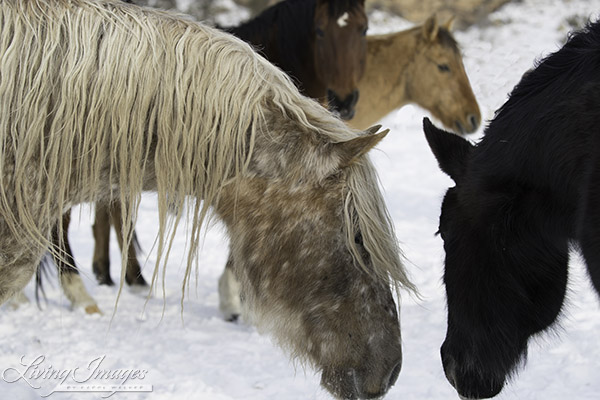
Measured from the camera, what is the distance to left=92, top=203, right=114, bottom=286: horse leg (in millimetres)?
5516

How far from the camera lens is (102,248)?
5.56m

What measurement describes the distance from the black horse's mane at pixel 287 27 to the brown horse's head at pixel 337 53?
4cm

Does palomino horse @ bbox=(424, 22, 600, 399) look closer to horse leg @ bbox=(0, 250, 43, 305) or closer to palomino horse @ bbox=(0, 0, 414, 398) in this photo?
palomino horse @ bbox=(0, 0, 414, 398)

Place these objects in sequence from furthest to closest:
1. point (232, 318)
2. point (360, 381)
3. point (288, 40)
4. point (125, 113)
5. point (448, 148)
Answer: point (288, 40) → point (232, 318) → point (448, 148) → point (360, 381) → point (125, 113)

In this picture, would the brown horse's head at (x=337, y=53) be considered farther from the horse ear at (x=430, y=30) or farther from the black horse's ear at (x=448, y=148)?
the black horse's ear at (x=448, y=148)

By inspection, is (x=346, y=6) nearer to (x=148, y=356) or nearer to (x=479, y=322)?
(x=148, y=356)

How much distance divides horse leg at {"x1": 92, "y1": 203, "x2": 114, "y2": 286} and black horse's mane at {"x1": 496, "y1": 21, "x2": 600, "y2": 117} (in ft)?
12.9

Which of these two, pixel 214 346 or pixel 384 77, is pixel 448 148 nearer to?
pixel 214 346

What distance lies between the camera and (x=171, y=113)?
2.38 m

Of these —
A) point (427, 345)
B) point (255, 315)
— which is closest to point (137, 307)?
point (427, 345)

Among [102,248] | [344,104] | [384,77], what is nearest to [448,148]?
[344,104]

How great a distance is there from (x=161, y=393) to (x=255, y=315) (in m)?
1.08

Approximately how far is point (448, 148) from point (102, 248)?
3.74 m

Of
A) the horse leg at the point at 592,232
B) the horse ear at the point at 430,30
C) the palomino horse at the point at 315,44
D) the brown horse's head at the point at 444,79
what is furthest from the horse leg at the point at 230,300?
the horse ear at the point at 430,30
